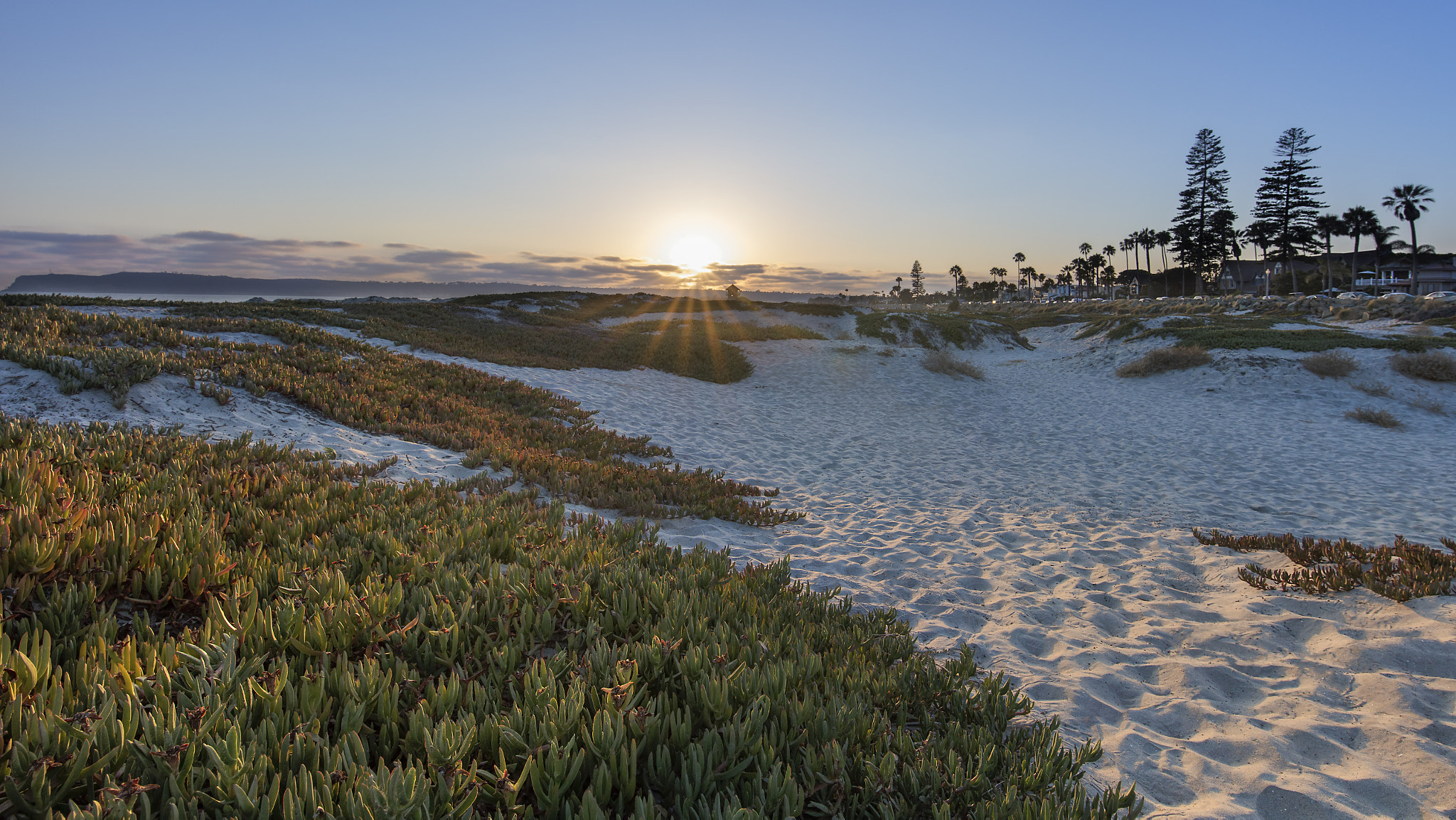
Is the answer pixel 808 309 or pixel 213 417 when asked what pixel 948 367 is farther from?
pixel 213 417

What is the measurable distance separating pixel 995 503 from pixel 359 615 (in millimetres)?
9207

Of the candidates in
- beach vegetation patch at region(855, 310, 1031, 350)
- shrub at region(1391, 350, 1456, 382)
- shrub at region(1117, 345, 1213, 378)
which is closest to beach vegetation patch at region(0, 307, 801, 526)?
Answer: shrub at region(1117, 345, 1213, 378)

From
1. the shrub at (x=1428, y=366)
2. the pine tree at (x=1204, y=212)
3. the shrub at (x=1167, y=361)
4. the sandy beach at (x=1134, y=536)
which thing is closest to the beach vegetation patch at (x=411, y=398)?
the sandy beach at (x=1134, y=536)

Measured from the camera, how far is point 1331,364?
20.7 m

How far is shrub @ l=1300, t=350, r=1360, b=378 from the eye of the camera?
2047cm

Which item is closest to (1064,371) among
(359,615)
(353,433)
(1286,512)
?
(1286,512)

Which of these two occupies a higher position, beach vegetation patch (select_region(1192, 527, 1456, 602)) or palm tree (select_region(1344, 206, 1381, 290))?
palm tree (select_region(1344, 206, 1381, 290))

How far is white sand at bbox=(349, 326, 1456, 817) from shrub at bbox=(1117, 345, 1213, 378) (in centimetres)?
277

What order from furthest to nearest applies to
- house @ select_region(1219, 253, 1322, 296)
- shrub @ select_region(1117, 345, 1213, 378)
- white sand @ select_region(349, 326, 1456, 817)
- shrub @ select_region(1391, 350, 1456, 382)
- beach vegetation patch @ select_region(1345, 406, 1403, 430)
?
house @ select_region(1219, 253, 1322, 296) → shrub @ select_region(1117, 345, 1213, 378) → shrub @ select_region(1391, 350, 1456, 382) → beach vegetation patch @ select_region(1345, 406, 1403, 430) → white sand @ select_region(349, 326, 1456, 817)

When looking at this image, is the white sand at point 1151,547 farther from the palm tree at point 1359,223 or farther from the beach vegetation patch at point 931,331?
the palm tree at point 1359,223

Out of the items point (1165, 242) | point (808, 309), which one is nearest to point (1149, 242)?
point (1165, 242)

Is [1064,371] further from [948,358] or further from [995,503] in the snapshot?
[995,503]

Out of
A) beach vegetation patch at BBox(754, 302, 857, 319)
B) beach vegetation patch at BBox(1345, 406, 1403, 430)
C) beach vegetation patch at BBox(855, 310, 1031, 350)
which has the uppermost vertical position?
beach vegetation patch at BBox(754, 302, 857, 319)

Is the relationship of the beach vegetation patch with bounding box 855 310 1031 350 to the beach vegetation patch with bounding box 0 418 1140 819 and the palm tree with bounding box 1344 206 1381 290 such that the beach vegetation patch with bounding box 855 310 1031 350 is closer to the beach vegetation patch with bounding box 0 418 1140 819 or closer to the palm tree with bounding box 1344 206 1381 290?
the beach vegetation patch with bounding box 0 418 1140 819
